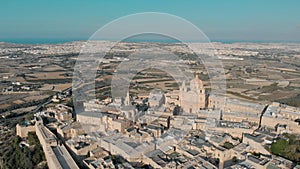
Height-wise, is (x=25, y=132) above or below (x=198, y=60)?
below

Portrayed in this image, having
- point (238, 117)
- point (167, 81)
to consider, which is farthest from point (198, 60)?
point (238, 117)

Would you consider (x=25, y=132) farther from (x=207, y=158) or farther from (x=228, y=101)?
(x=228, y=101)

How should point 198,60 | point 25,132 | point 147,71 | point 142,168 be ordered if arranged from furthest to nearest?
point 198,60 → point 147,71 → point 25,132 → point 142,168

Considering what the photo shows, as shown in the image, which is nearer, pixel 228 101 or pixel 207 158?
pixel 207 158

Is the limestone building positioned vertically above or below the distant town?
above

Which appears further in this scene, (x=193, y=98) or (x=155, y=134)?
(x=193, y=98)

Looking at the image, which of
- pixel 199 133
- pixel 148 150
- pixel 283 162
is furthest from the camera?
pixel 199 133

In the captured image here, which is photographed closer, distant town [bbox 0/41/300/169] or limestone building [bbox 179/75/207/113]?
distant town [bbox 0/41/300/169]

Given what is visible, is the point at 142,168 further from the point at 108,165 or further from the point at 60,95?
the point at 60,95

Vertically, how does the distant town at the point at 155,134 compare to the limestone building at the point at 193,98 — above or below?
below

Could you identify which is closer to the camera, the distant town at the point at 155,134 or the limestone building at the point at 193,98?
the distant town at the point at 155,134

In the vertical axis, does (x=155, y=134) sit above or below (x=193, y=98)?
below
